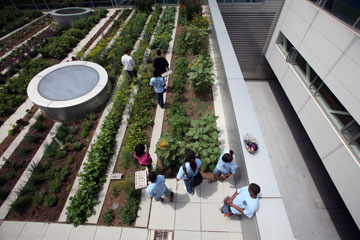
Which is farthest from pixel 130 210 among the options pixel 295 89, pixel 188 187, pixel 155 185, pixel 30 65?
pixel 30 65

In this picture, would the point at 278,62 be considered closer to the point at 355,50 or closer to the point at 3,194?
the point at 355,50

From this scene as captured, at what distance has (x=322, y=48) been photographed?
21.1 ft

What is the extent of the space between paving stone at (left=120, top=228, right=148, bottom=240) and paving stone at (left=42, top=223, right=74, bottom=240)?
55.9 inches

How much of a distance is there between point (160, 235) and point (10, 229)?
12.9 feet

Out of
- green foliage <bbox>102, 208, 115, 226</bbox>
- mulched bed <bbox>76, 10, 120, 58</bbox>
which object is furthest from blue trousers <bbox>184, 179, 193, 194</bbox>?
mulched bed <bbox>76, 10, 120, 58</bbox>

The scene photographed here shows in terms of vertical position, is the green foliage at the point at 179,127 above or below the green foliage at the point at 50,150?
above

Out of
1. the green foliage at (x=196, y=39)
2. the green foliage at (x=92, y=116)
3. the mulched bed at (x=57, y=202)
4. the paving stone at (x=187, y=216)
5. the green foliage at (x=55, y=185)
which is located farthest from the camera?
the green foliage at (x=196, y=39)

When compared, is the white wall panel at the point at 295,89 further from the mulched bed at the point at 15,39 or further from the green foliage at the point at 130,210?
the mulched bed at the point at 15,39

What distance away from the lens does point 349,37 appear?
523 cm

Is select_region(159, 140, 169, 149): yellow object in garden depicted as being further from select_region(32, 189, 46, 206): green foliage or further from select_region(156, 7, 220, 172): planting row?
select_region(32, 189, 46, 206): green foliage

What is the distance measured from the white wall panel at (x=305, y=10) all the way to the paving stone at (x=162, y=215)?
948 centimetres

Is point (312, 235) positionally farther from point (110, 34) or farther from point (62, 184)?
point (110, 34)

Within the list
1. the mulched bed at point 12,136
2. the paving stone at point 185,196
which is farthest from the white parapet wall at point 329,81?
the mulched bed at point 12,136

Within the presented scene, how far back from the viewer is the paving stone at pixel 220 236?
146 inches
